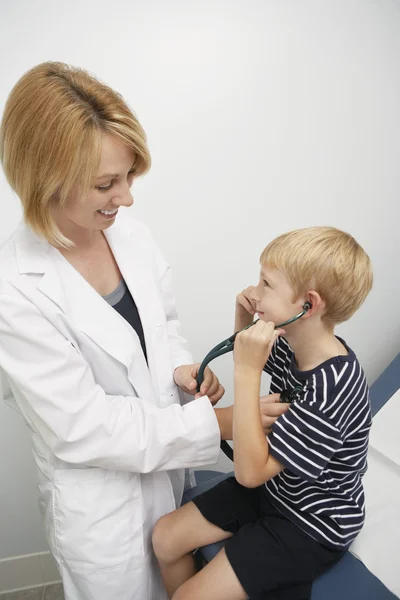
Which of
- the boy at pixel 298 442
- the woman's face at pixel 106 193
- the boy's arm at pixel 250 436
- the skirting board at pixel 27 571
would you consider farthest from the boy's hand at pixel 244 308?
the skirting board at pixel 27 571

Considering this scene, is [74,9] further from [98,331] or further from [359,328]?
[359,328]

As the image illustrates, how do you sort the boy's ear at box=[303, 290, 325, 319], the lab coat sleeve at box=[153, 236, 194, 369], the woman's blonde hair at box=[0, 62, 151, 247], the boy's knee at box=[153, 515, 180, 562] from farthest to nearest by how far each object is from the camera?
the lab coat sleeve at box=[153, 236, 194, 369]
the boy's knee at box=[153, 515, 180, 562]
the boy's ear at box=[303, 290, 325, 319]
the woman's blonde hair at box=[0, 62, 151, 247]

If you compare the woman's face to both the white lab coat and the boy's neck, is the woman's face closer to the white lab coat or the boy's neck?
the white lab coat

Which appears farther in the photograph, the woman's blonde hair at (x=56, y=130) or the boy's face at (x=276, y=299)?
the boy's face at (x=276, y=299)

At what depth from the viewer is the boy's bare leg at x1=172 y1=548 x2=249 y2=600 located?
106cm

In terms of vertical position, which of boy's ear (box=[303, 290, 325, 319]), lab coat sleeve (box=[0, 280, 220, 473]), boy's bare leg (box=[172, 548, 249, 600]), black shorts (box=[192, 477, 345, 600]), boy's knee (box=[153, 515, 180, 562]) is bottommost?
boy's knee (box=[153, 515, 180, 562])

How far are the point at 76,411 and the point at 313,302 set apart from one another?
563 mm

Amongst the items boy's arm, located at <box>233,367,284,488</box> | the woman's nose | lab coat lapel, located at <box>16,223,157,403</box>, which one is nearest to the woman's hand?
lab coat lapel, located at <box>16,223,157,403</box>

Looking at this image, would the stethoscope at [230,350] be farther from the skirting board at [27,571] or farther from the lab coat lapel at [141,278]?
the skirting board at [27,571]

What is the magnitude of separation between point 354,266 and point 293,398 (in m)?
0.34

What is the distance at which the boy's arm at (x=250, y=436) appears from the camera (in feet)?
3.27

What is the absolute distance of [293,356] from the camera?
1233 mm

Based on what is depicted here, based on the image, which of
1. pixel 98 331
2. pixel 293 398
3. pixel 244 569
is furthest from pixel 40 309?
pixel 244 569

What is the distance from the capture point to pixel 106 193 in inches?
40.9
